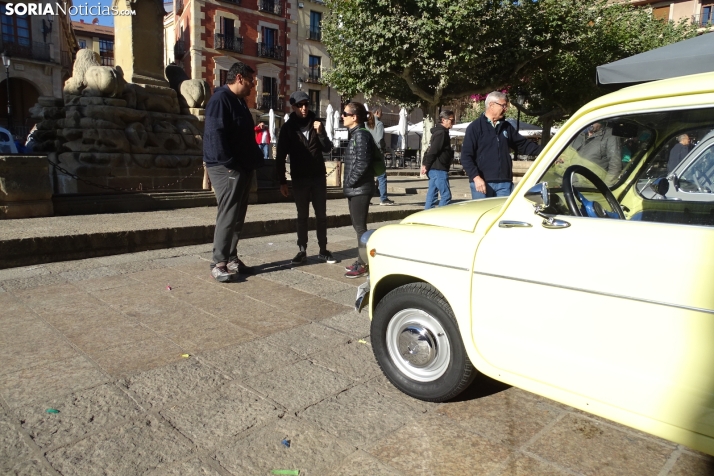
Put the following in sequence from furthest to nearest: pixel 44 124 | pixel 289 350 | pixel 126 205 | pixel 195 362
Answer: pixel 44 124 → pixel 126 205 → pixel 289 350 → pixel 195 362

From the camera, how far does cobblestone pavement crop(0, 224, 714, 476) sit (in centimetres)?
233

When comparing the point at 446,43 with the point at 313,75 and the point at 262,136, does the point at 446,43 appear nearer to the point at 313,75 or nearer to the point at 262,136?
the point at 262,136

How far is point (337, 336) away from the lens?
12.8 feet

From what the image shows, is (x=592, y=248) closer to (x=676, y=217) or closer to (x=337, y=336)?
(x=676, y=217)

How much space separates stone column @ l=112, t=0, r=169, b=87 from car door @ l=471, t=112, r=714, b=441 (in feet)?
33.1

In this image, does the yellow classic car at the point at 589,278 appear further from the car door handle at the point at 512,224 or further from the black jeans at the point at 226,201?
the black jeans at the point at 226,201

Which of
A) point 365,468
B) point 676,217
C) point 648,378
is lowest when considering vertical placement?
point 365,468

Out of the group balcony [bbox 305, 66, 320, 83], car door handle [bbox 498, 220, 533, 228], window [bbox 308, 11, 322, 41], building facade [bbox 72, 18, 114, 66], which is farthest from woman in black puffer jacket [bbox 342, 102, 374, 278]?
building facade [bbox 72, 18, 114, 66]

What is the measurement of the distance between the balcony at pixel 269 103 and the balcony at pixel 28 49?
14421 millimetres

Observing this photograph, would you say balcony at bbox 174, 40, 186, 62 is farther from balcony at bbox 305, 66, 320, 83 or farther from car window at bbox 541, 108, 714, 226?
car window at bbox 541, 108, 714, 226

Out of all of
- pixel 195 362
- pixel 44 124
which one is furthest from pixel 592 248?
pixel 44 124

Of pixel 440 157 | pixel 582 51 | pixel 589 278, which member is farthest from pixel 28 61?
pixel 589 278

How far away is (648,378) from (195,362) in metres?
2.54

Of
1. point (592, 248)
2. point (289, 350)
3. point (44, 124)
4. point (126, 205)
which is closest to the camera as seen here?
point (592, 248)
